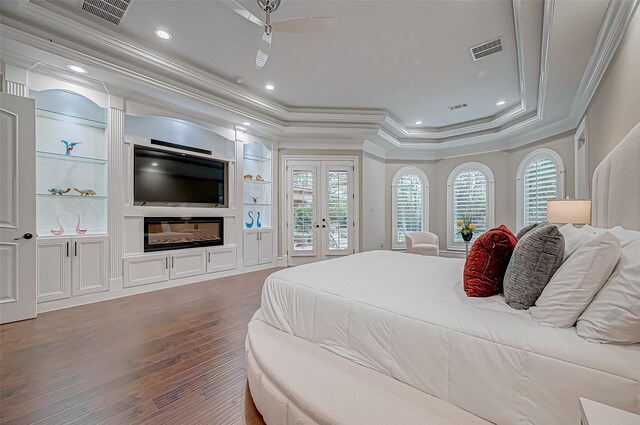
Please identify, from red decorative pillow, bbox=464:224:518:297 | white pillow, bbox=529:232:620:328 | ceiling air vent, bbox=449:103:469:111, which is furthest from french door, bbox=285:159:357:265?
white pillow, bbox=529:232:620:328

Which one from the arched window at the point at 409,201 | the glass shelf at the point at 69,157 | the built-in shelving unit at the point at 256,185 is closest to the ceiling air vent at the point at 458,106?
the arched window at the point at 409,201

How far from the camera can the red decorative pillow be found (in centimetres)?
139

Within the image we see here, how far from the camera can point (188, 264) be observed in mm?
4125

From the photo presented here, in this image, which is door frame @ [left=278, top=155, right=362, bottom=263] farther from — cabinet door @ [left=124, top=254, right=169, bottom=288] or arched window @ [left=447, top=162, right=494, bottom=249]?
arched window @ [left=447, top=162, right=494, bottom=249]

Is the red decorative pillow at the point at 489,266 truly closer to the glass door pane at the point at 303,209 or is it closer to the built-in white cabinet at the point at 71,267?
the built-in white cabinet at the point at 71,267

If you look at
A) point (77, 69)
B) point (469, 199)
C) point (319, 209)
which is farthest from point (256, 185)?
point (469, 199)

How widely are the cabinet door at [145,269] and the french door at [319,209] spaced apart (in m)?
2.32

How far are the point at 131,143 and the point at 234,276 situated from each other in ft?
8.40

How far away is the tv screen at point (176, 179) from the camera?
375cm

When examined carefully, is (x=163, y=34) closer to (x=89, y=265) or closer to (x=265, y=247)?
(x=89, y=265)

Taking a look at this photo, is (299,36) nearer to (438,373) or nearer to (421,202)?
(438,373)

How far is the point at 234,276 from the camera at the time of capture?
460cm

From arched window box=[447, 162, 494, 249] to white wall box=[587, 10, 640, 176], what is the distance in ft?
9.39

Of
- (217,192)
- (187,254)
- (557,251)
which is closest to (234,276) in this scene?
(187,254)
